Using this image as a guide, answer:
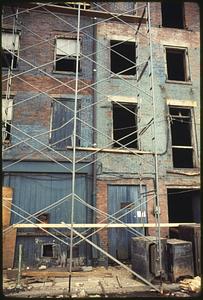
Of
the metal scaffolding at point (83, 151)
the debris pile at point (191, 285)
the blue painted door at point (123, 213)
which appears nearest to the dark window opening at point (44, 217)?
the metal scaffolding at point (83, 151)

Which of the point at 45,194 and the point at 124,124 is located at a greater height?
the point at 124,124

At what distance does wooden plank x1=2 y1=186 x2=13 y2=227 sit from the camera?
32.5 ft

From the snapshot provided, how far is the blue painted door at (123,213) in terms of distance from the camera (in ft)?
34.8

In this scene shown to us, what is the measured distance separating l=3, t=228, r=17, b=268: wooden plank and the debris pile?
5.54 metres

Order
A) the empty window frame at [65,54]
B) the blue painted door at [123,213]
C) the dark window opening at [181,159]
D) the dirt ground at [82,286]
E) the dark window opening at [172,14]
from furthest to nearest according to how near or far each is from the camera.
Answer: the dark window opening at [181,159] < the dark window opening at [172,14] < the empty window frame at [65,54] < the blue painted door at [123,213] < the dirt ground at [82,286]

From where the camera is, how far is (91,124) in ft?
38.9

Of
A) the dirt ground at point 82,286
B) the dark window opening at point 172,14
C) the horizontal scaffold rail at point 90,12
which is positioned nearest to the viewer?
the dirt ground at point 82,286

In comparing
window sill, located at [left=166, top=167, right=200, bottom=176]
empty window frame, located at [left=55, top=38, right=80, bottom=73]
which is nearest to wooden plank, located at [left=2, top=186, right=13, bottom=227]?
empty window frame, located at [left=55, top=38, right=80, bottom=73]

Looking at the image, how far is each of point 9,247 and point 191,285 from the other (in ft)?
19.6

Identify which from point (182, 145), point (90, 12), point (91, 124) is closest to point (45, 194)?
point (91, 124)

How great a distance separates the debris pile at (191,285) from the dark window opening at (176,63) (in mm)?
9379

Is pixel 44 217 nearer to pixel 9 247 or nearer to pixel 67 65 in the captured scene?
pixel 9 247

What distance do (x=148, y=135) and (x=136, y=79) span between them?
271 centimetres

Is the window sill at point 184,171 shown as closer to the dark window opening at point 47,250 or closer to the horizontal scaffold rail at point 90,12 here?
the dark window opening at point 47,250
